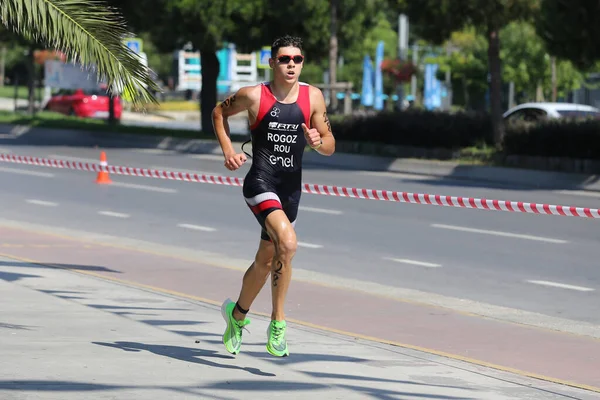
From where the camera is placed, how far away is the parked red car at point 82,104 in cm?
5575

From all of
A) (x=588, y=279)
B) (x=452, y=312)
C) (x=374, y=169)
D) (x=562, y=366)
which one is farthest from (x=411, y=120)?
(x=562, y=366)

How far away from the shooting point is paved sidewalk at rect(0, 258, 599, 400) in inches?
263

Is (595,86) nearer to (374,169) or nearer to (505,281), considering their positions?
(374,169)

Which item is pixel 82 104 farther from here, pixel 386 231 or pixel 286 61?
pixel 286 61

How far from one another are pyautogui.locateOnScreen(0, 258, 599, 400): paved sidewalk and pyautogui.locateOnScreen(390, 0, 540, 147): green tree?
19.0 meters

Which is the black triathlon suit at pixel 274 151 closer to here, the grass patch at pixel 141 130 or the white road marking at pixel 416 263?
the white road marking at pixel 416 263

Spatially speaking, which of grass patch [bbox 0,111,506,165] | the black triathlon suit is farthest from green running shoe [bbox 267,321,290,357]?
grass patch [bbox 0,111,506,165]

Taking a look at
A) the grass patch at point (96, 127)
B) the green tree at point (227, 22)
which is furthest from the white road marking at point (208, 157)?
the green tree at point (227, 22)

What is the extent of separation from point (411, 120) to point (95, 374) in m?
23.0

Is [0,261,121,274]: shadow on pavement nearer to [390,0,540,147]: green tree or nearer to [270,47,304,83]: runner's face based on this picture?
[270,47,304,83]: runner's face

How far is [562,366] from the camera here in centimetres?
789

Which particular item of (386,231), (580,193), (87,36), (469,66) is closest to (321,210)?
(386,231)

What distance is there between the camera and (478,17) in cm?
2791

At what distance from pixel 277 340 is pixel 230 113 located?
4.68ft
